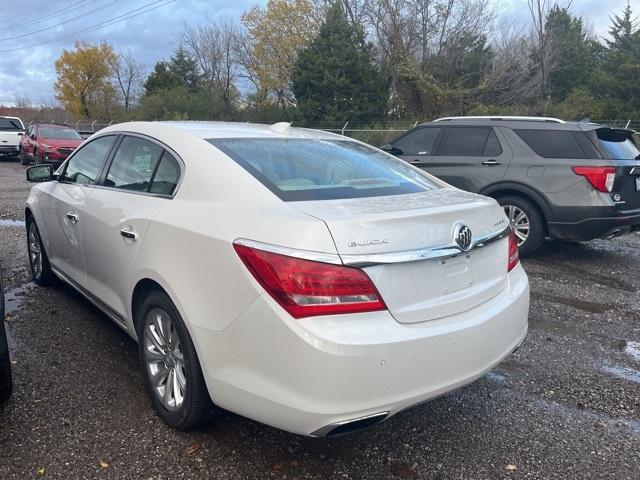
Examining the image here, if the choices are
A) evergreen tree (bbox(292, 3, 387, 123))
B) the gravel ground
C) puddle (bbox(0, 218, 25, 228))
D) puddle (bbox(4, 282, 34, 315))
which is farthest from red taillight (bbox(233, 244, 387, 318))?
evergreen tree (bbox(292, 3, 387, 123))

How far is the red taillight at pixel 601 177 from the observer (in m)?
6.48

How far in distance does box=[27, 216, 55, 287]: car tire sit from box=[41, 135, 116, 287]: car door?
0.28 metres

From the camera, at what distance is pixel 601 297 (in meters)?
5.70

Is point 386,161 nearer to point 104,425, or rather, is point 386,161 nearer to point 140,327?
point 140,327

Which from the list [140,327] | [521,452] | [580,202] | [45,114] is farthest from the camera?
[45,114]

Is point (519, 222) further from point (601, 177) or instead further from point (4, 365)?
point (4, 365)

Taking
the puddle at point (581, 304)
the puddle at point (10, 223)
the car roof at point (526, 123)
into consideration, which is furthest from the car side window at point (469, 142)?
the puddle at point (10, 223)

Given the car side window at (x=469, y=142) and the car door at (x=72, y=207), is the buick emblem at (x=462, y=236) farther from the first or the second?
the car side window at (x=469, y=142)

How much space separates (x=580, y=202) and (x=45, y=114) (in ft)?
181

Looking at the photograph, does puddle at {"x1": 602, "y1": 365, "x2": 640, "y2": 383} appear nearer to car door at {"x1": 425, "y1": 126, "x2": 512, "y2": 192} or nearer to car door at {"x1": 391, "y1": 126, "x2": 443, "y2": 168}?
car door at {"x1": 425, "y1": 126, "x2": 512, "y2": 192}

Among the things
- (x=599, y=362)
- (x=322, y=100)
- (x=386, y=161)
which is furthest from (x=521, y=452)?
(x=322, y=100)

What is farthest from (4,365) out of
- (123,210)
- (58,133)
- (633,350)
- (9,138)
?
(9,138)

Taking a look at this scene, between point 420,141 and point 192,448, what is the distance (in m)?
6.40

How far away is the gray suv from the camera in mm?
6566
